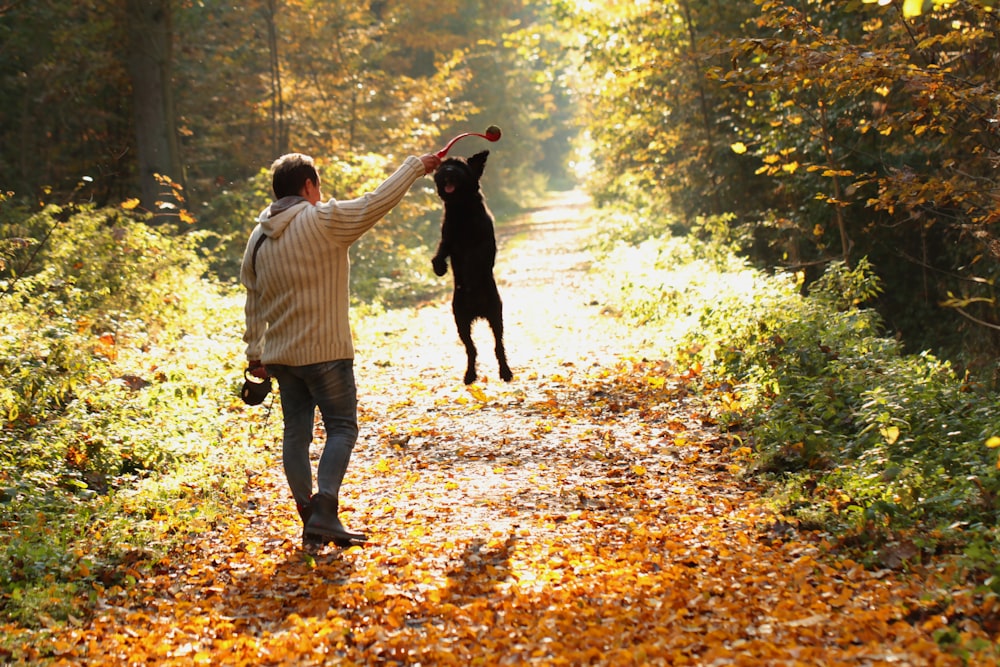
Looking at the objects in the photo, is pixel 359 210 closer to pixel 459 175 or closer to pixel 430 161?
pixel 430 161

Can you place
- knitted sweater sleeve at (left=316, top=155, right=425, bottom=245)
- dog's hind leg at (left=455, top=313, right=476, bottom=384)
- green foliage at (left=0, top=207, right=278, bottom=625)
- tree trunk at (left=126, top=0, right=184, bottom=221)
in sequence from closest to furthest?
1. green foliage at (left=0, top=207, right=278, bottom=625)
2. knitted sweater sleeve at (left=316, top=155, right=425, bottom=245)
3. dog's hind leg at (left=455, top=313, right=476, bottom=384)
4. tree trunk at (left=126, top=0, right=184, bottom=221)

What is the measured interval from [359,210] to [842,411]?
3.96 m

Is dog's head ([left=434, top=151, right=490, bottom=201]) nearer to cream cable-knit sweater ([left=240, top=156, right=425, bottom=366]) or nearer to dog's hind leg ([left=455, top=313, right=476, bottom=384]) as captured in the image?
dog's hind leg ([left=455, top=313, right=476, bottom=384])

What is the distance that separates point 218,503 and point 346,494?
36.0 inches

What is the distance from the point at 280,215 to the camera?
17.0 ft

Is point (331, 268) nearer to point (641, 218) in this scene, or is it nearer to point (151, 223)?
point (151, 223)

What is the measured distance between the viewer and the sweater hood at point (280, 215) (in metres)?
5.17

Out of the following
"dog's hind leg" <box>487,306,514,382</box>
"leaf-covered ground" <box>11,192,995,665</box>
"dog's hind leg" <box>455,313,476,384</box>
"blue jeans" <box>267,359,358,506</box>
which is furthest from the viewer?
"dog's hind leg" <box>455,313,476,384</box>

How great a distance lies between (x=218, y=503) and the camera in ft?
20.0

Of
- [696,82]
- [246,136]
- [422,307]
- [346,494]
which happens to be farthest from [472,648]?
[246,136]

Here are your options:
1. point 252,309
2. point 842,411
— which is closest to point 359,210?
point 252,309

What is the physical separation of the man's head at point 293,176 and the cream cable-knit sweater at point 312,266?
0.37ft

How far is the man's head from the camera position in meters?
5.34

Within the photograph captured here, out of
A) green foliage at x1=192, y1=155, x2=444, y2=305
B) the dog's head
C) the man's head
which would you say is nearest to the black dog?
the dog's head
